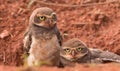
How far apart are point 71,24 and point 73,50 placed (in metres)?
1.44

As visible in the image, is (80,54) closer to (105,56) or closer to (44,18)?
(105,56)

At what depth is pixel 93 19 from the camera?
29.3ft

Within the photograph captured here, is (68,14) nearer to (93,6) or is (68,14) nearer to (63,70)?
(93,6)

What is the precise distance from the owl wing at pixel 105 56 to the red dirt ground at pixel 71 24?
491 millimetres

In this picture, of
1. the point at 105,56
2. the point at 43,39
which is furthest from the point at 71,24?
the point at 43,39

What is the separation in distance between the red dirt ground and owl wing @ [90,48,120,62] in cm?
49

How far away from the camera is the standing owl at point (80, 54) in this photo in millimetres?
7574

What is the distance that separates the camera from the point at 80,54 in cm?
766

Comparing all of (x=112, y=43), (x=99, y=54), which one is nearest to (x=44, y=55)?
(x=99, y=54)

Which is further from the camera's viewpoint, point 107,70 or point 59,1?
point 59,1

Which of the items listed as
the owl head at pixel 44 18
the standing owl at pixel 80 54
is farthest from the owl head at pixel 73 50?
the owl head at pixel 44 18

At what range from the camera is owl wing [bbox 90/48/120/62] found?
7.83 meters

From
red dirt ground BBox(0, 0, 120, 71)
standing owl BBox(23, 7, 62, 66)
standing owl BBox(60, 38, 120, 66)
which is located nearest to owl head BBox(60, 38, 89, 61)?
standing owl BBox(60, 38, 120, 66)

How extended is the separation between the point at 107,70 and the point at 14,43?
336 centimetres
